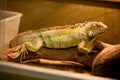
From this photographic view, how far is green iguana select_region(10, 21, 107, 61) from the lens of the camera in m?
1.63

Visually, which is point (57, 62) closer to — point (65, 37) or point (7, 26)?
point (65, 37)

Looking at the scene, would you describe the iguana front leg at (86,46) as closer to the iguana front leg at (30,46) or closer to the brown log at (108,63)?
the brown log at (108,63)

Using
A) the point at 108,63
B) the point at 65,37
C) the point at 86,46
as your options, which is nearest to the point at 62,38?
the point at 65,37

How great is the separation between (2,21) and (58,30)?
0.36m

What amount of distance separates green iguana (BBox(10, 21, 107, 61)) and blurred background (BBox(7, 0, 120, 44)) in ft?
0.22

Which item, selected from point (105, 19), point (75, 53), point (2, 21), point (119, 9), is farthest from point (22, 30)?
point (119, 9)

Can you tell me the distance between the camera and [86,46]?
1637 mm

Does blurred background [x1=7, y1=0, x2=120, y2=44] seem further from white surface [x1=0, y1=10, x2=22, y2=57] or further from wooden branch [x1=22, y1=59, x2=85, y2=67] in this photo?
wooden branch [x1=22, y1=59, x2=85, y2=67]

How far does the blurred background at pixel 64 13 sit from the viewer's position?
5.10 ft

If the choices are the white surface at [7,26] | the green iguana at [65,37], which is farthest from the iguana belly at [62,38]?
the white surface at [7,26]

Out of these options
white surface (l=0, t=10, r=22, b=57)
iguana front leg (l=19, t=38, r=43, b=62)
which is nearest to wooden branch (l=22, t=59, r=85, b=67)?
iguana front leg (l=19, t=38, r=43, b=62)

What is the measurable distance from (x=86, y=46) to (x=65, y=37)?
5.8 inches

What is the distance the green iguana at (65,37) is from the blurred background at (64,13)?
2.6 inches

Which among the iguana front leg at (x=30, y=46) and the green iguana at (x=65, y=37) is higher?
the green iguana at (x=65, y=37)
